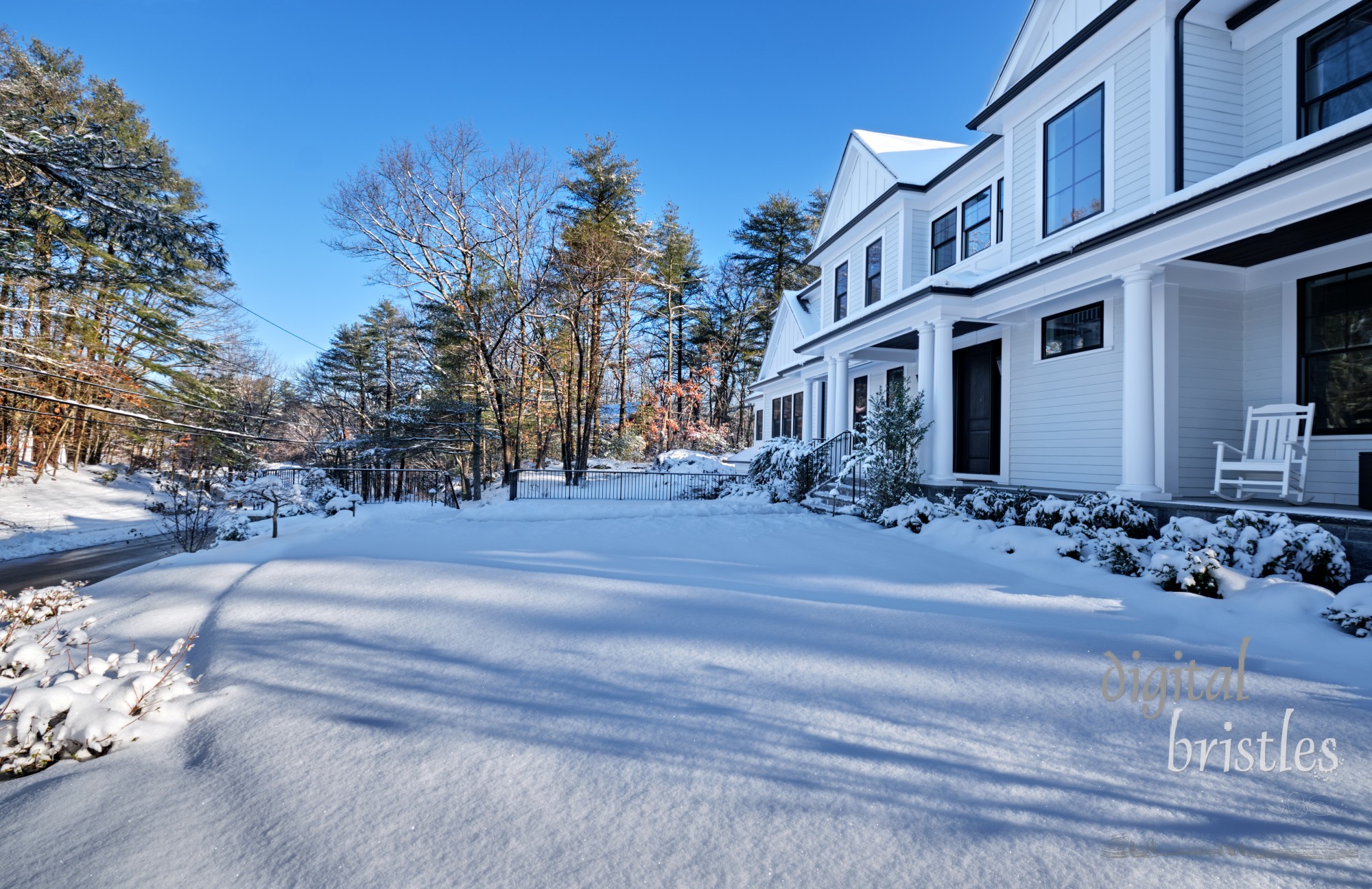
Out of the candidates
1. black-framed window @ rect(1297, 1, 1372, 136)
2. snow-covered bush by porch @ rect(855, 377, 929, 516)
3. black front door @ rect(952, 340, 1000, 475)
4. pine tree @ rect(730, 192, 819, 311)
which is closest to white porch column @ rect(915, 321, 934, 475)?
snow-covered bush by porch @ rect(855, 377, 929, 516)

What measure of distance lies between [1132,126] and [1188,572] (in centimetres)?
565

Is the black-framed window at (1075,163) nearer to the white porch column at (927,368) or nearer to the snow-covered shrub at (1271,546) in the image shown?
the white porch column at (927,368)

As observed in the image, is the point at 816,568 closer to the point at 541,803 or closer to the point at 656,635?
the point at 656,635

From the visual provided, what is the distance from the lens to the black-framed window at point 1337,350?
18.7ft

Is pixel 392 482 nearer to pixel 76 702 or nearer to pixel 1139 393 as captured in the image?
pixel 76 702

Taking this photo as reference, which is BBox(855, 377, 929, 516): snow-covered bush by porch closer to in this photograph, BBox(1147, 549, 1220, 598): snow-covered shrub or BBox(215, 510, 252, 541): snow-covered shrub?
BBox(1147, 549, 1220, 598): snow-covered shrub

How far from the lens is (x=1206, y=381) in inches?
272

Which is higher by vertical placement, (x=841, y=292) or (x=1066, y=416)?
(x=841, y=292)

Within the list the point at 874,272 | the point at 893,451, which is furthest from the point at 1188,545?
the point at 874,272

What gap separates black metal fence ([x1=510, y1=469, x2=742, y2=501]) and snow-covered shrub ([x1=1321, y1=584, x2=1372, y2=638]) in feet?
38.1

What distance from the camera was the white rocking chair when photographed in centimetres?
577

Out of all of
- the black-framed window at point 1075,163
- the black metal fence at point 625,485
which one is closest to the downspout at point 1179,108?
the black-framed window at point 1075,163

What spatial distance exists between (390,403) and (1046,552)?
29007mm

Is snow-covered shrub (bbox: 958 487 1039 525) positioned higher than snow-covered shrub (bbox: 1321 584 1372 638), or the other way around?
snow-covered shrub (bbox: 958 487 1039 525)
